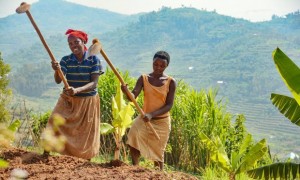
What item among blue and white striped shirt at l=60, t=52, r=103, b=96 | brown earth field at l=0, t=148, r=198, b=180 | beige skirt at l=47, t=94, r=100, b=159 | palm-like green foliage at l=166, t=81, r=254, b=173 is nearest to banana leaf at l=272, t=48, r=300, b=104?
brown earth field at l=0, t=148, r=198, b=180

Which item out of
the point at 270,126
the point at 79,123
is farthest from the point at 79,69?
the point at 270,126

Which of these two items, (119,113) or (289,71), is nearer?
(289,71)

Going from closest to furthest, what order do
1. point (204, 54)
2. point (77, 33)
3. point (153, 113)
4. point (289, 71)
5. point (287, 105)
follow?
point (289, 71), point (287, 105), point (77, 33), point (153, 113), point (204, 54)

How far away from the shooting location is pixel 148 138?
209 inches

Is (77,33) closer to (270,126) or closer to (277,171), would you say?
(277,171)

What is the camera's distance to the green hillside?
108 m

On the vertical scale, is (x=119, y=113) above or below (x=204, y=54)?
above

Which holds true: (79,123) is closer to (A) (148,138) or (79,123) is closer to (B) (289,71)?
(A) (148,138)

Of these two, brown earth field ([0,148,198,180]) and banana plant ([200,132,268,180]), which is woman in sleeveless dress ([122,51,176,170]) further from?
banana plant ([200,132,268,180])

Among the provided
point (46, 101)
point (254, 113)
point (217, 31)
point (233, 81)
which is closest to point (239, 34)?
point (217, 31)

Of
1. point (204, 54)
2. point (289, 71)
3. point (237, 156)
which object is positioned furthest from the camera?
point (204, 54)

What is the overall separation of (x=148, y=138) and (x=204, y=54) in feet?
538

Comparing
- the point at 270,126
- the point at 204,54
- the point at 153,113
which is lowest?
the point at 270,126

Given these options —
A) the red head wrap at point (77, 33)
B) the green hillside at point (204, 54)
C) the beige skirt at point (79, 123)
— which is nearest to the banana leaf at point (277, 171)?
the beige skirt at point (79, 123)
